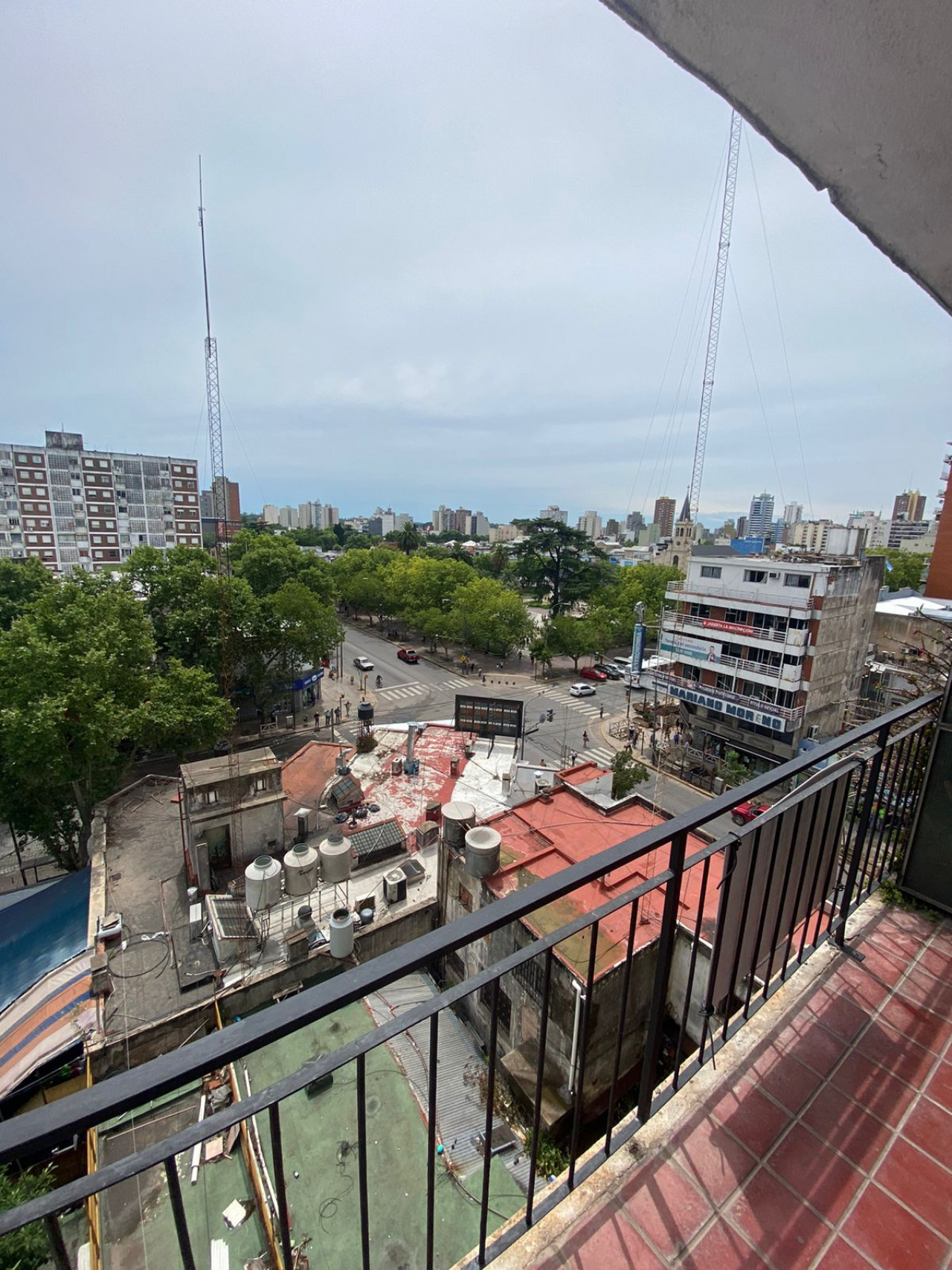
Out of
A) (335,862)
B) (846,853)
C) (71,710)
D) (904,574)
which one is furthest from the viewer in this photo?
(904,574)

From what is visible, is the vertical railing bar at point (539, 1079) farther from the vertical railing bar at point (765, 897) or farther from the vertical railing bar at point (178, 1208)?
the vertical railing bar at point (765, 897)

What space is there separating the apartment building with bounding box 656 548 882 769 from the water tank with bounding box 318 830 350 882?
49.1 ft

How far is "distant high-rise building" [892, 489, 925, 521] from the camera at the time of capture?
9869 cm

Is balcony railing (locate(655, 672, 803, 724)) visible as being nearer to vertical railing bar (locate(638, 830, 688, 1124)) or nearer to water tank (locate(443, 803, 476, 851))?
water tank (locate(443, 803, 476, 851))

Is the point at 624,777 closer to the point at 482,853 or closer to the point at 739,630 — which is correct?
the point at 739,630

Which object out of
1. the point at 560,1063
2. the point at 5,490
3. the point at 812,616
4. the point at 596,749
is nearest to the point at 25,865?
the point at 560,1063

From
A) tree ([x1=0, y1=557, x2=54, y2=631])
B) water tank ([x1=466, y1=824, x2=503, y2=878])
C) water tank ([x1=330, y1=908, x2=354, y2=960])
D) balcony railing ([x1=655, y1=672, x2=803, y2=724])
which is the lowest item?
water tank ([x1=330, y1=908, x2=354, y2=960])

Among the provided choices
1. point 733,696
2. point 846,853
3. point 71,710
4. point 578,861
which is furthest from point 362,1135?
point 733,696

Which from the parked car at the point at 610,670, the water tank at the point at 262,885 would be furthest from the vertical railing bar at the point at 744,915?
the parked car at the point at 610,670

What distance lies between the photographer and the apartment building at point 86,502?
44.8 meters

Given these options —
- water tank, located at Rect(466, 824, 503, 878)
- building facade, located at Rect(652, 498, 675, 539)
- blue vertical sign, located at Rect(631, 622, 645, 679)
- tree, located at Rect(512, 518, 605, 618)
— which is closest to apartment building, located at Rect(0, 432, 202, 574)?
tree, located at Rect(512, 518, 605, 618)

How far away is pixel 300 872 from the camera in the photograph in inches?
481

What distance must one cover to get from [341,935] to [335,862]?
2032 mm

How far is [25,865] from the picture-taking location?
16000 millimetres
